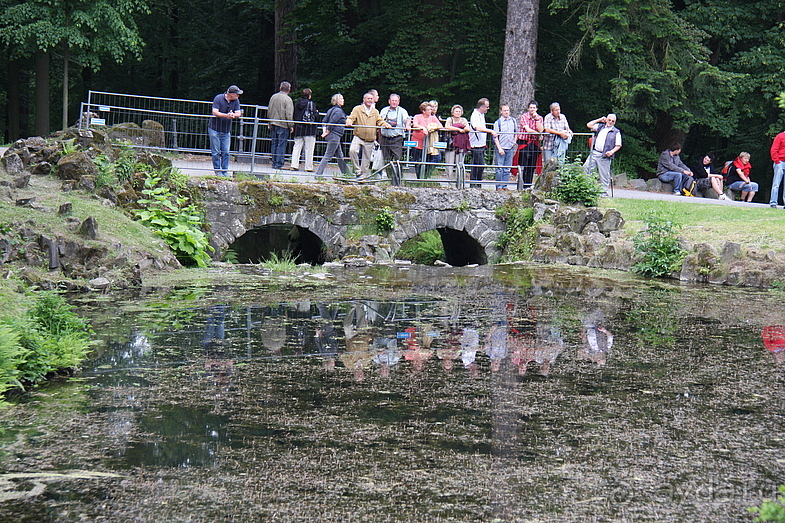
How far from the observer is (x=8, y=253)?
8.95 m

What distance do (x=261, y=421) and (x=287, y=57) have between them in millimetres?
19514

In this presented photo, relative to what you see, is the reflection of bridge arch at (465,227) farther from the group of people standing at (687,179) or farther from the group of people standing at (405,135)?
the group of people standing at (687,179)

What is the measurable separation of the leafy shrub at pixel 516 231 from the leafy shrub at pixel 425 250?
2972mm

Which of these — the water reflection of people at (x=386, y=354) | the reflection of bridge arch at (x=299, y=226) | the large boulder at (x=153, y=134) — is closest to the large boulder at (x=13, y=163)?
the reflection of bridge arch at (x=299, y=226)

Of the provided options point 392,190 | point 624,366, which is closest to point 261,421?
point 624,366

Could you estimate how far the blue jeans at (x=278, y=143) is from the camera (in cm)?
1588

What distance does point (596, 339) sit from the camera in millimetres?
7629

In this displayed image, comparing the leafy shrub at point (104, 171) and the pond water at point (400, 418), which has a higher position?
the leafy shrub at point (104, 171)

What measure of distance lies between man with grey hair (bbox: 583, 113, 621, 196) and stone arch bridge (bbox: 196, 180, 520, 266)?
200 centimetres

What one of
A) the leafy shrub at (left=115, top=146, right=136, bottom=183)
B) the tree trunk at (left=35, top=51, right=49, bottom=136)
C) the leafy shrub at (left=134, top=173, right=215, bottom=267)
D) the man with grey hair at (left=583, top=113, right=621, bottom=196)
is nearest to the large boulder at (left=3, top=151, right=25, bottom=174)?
the leafy shrub at (left=115, top=146, right=136, bottom=183)

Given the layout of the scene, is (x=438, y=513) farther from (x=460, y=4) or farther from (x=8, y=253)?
(x=460, y=4)

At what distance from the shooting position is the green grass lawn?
12336 millimetres

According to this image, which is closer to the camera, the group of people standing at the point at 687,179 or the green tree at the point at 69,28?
the group of people standing at the point at 687,179

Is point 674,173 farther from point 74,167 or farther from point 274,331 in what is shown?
point 274,331
